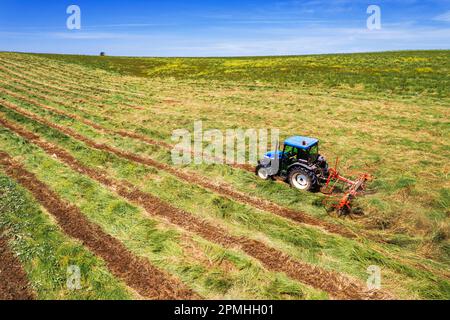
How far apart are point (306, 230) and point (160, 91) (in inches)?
1162

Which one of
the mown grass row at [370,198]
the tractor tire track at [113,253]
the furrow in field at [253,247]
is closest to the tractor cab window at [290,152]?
the mown grass row at [370,198]

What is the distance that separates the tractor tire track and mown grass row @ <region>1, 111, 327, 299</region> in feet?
0.67

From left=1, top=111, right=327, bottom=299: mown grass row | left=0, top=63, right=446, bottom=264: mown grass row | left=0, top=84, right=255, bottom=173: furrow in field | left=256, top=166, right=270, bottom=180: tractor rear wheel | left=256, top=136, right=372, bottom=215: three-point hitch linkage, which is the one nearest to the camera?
left=1, top=111, right=327, bottom=299: mown grass row

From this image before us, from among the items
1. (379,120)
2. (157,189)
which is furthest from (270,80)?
(157,189)

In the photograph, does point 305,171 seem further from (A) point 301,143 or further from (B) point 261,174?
(B) point 261,174

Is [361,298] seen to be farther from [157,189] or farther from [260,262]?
[157,189]

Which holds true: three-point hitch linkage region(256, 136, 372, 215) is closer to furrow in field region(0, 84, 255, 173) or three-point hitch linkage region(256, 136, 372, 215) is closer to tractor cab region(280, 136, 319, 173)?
tractor cab region(280, 136, 319, 173)

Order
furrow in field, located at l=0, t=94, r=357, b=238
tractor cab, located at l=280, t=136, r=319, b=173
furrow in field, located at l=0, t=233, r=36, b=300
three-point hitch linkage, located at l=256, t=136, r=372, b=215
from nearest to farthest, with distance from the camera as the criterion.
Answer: furrow in field, located at l=0, t=233, r=36, b=300 < furrow in field, located at l=0, t=94, r=357, b=238 < three-point hitch linkage, located at l=256, t=136, r=372, b=215 < tractor cab, located at l=280, t=136, r=319, b=173

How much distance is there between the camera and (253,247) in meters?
8.06

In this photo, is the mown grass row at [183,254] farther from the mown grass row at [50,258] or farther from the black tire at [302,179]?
the black tire at [302,179]

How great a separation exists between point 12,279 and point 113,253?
7.05 ft

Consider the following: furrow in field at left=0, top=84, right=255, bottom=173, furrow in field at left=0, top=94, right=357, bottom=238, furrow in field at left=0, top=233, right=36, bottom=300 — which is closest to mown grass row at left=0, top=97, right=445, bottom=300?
furrow in field at left=0, top=94, right=357, bottom=238

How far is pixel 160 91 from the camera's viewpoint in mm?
34875

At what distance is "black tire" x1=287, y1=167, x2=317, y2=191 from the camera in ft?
35.0
